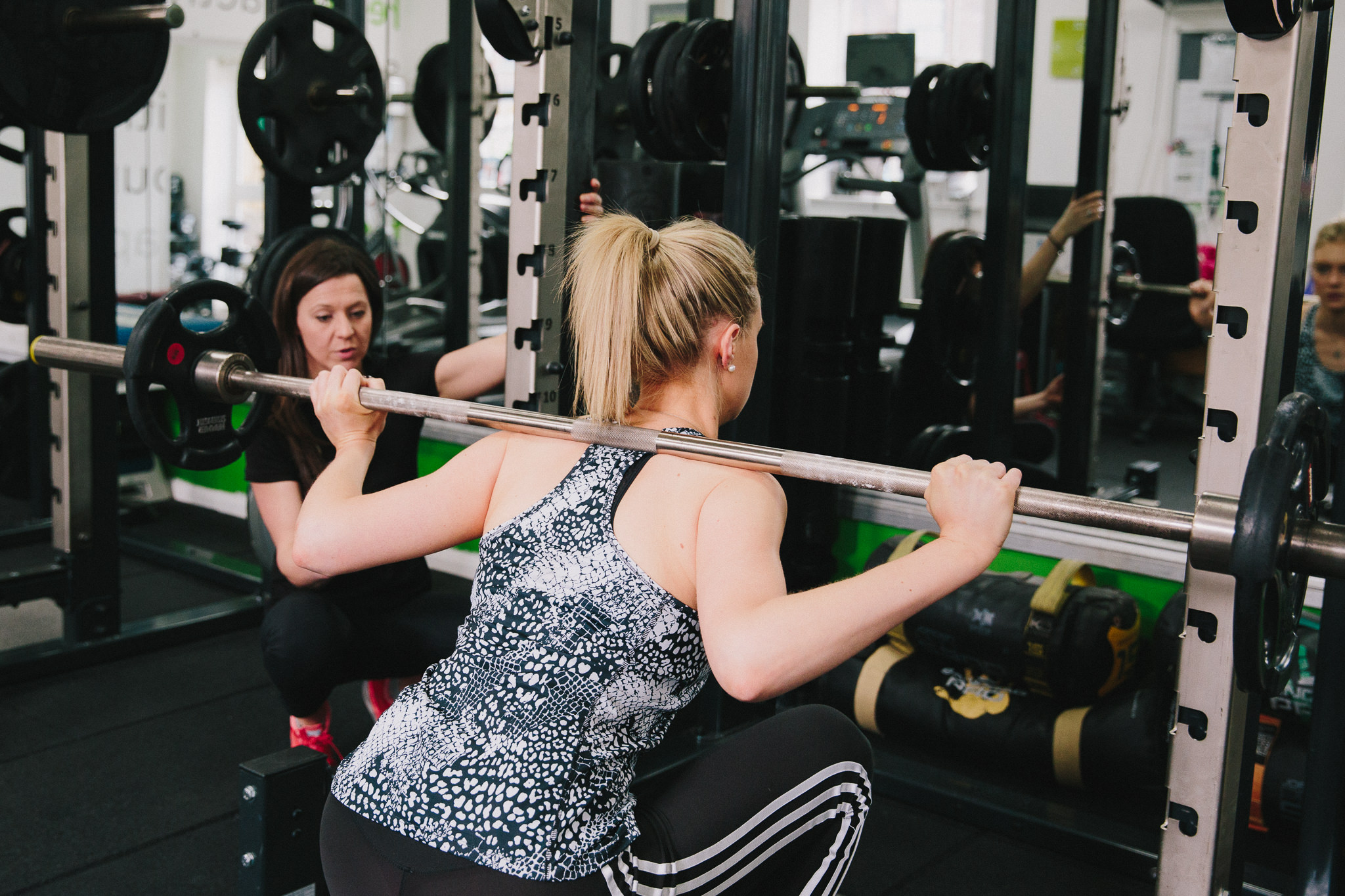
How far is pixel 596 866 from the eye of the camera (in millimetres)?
1087

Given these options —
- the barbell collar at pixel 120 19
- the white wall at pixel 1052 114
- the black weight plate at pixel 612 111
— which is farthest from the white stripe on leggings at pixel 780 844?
the white wall at pixel 1052 114

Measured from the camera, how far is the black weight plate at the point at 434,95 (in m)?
3.87

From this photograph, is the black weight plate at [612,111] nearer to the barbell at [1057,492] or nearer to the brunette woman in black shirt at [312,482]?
→ the brunette woman in black shirt at [312,482]

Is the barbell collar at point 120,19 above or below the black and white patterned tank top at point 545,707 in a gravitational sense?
above

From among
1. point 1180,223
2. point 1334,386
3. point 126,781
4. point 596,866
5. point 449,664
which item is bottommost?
point 126,781

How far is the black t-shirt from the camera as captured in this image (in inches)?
78.6

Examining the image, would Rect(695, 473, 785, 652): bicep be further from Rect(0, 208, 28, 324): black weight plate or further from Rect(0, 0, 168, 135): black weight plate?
Rect(0, 208, 28, 324): black weight plate

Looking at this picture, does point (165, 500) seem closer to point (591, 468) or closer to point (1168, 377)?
point (591, 468)

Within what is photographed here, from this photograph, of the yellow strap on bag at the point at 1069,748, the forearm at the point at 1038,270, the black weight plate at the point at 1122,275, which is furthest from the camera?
the black weight plate at the point at 1122,275

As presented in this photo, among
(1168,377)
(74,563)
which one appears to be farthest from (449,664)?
(1168,377)

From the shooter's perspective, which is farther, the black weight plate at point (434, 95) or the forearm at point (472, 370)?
the black weight plate at point (434, 95)

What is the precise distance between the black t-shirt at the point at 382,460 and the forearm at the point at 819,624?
3.76ft

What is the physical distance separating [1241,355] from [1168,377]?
485 cm

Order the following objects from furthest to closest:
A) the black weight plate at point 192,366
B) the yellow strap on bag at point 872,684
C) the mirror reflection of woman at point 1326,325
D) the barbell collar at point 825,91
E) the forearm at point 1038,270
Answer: the forearm at point 1038,270
the barbell collar at point 825,91
the mirror reflection of woman at point 1326,325
the yellow strap on bag at point 872,684
the black weight plate at point 192,366
